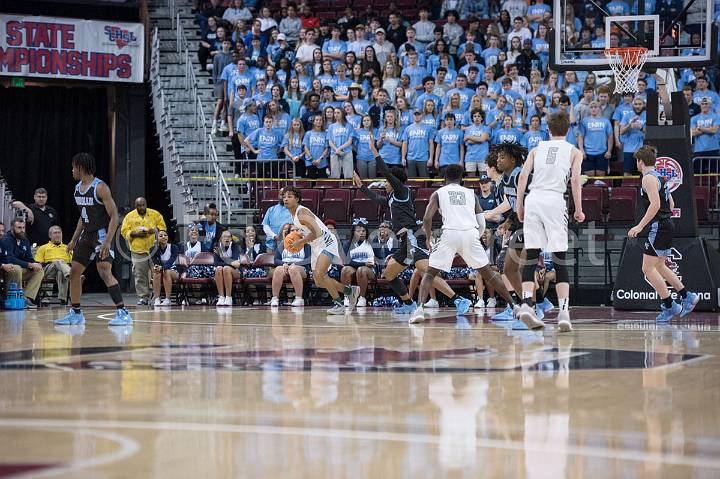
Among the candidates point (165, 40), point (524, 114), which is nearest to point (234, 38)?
point (165, 40)

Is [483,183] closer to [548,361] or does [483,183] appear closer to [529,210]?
[529,210]

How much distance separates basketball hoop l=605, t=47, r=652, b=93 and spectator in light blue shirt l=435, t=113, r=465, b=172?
416 cm

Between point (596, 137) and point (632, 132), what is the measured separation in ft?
2.25

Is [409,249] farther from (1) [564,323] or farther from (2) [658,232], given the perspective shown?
(1) [564,323]

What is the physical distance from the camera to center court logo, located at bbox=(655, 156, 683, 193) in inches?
555

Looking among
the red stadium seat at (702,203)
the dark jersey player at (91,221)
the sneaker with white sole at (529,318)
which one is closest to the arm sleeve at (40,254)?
the dark jersey player at (91,221)

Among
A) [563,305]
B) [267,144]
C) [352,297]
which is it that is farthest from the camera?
[267,144]

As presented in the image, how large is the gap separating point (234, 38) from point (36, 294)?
307 inches

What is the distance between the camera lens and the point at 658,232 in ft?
39.1

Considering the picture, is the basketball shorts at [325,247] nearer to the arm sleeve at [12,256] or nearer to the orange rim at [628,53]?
the orange rim at [628,53]

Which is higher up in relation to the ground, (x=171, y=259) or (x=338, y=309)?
(x=171, y=259)

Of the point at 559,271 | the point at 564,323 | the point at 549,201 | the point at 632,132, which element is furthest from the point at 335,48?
the point at 564,323

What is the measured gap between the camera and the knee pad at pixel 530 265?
34.3 ft

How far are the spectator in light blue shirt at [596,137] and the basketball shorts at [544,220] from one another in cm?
802
